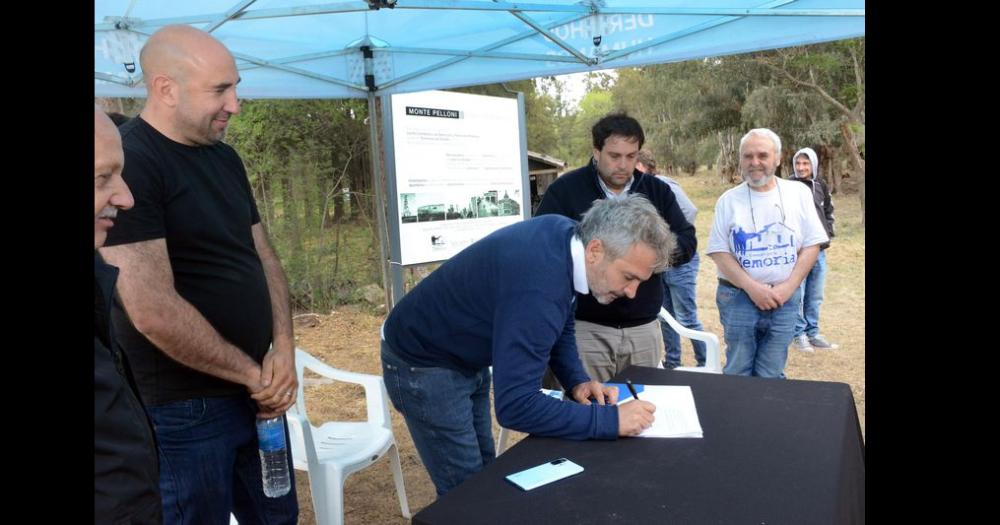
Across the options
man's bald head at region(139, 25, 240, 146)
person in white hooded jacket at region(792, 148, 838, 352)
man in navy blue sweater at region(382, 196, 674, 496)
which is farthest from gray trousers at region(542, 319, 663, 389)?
person in white hooded jacket at region(792, 148, 838, 352)

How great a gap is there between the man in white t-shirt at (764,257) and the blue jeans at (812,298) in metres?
2.48

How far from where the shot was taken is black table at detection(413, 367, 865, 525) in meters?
1.21

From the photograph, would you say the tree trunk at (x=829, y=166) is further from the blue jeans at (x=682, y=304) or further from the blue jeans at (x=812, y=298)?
the blue jeans at (x=682, y=304)

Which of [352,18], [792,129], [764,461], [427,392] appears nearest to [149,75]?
[427,392]

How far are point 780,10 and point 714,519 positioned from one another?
2.58 metres

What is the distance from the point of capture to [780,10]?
293cm

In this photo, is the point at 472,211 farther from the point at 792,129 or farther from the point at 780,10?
the point at 792,129

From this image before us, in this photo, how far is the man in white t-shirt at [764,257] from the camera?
2.94 meters

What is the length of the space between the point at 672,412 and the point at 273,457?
1116 mm

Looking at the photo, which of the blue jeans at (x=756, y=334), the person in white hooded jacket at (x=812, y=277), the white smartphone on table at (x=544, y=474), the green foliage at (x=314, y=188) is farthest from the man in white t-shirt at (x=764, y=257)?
the green foliage at (x=314, y=188)

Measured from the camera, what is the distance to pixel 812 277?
5.37m

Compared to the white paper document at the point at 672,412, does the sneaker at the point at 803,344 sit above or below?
below

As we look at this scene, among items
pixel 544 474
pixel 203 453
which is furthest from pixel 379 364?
pixel 544 474

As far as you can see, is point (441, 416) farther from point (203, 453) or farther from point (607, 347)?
point (607, 347)
